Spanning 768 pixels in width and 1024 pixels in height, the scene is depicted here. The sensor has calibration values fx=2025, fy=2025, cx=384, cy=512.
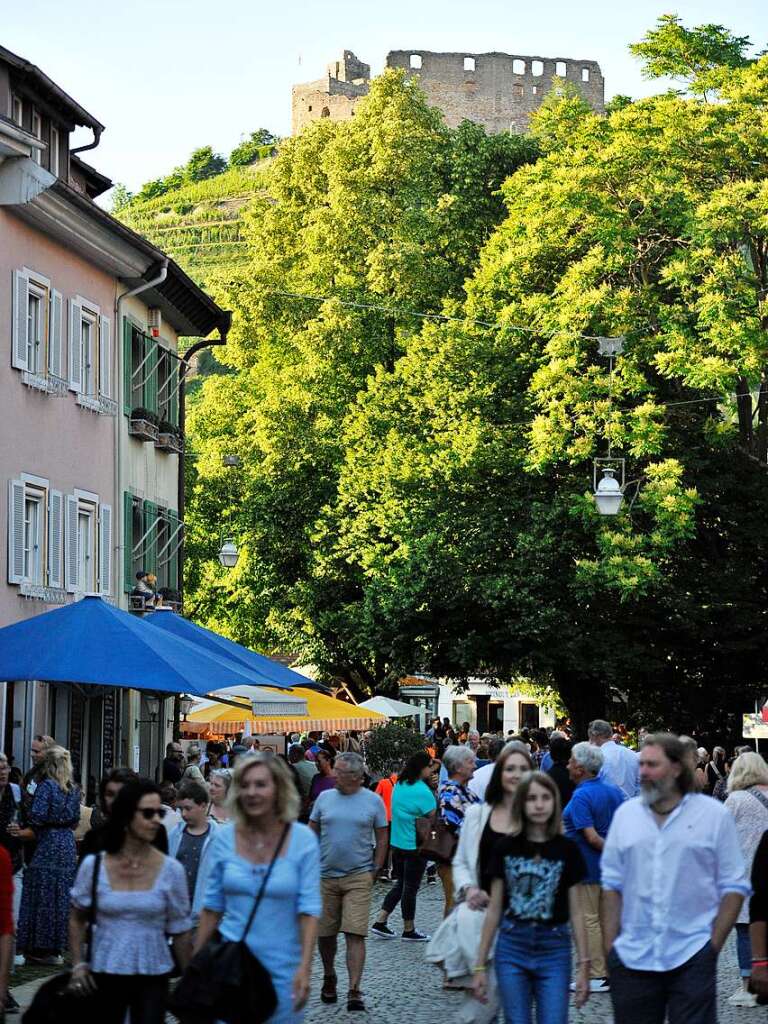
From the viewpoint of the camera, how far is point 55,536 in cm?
2675

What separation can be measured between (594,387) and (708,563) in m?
4.89

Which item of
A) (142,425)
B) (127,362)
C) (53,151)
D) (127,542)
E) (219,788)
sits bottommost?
(219,788)

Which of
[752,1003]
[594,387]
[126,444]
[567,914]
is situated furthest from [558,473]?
[567,914]

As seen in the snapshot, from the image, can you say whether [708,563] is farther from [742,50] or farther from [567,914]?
[567,914]

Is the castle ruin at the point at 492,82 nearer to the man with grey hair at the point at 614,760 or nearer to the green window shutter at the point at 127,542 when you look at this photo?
the green window shutter at the point at 127,542

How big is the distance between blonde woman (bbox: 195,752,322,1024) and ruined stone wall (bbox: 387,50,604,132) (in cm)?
10566

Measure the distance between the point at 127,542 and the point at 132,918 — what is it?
22691mm

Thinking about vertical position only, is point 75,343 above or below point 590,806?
above

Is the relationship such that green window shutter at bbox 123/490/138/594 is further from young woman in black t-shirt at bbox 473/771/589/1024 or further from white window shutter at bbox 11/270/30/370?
young woman in black t-shirt at bbox 473/771/589/1024

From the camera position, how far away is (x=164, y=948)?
802 cm

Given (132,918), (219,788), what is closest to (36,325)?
(219,788)

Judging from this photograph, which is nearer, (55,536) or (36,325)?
(36,325)

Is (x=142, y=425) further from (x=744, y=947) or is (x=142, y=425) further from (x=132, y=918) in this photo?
(x=132, y=918)

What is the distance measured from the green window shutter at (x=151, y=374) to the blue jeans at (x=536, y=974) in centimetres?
2374
